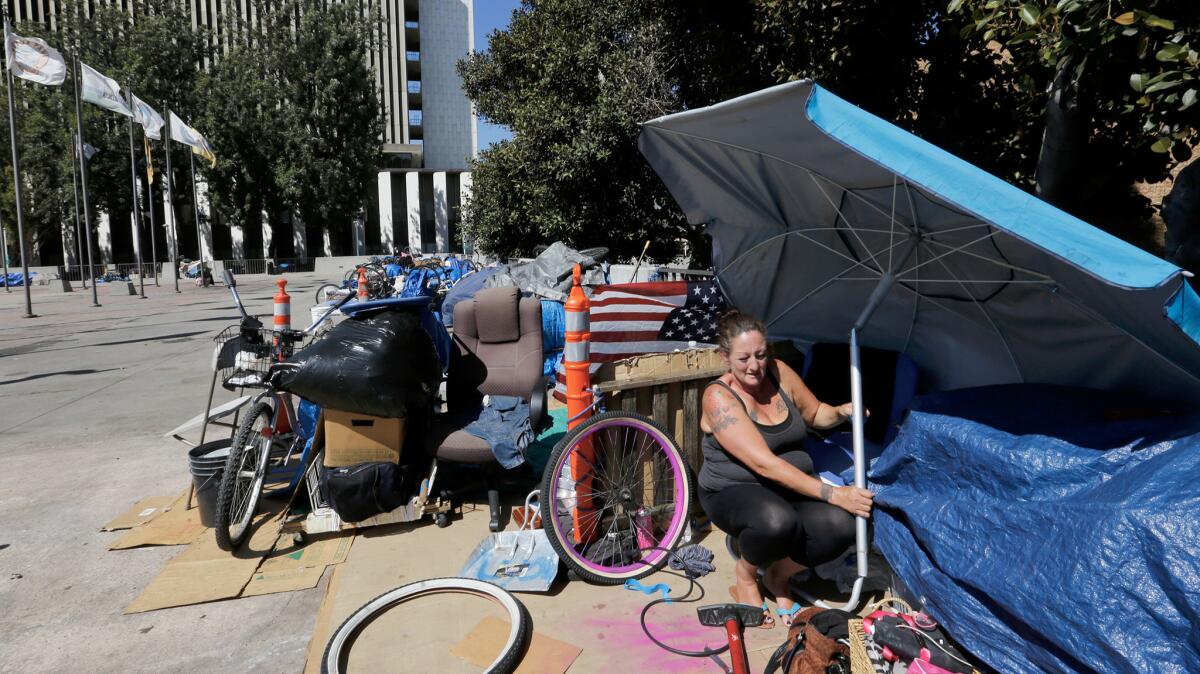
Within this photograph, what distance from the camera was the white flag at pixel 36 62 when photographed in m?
14.5

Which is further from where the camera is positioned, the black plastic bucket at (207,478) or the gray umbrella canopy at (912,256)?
the black plastic bucket at (207,478)

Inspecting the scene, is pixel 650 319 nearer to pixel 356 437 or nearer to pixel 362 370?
pixel 362 370

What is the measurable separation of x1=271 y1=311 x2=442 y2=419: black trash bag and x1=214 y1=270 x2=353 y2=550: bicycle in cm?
25

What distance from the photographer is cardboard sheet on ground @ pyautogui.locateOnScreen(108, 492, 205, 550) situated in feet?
12.9

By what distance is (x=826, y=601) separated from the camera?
3.14 m

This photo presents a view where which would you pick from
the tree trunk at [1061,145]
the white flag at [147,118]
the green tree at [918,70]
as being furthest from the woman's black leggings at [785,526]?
the white flag at [147,118]

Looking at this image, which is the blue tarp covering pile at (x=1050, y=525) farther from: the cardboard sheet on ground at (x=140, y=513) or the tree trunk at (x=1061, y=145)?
the cardboard sheet on ground at (x=140, y=513)

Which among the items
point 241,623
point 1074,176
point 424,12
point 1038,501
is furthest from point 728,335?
point 424,12

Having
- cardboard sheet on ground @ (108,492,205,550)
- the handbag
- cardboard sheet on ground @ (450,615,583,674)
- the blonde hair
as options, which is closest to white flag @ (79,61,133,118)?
cardboard sheet on ground @ (108,492,205,550)

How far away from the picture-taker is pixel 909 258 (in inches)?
125

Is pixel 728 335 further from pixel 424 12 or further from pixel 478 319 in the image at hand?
pixel 424 12

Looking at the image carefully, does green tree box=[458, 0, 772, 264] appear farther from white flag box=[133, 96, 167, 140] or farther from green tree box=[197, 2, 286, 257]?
green tree box=[197, 2, 286, 257]

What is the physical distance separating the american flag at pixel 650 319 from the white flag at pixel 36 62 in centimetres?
1641

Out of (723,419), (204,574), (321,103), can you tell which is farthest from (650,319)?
(321,103)
